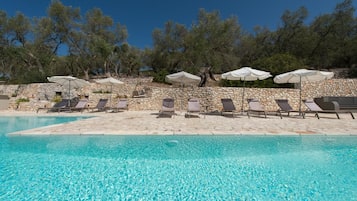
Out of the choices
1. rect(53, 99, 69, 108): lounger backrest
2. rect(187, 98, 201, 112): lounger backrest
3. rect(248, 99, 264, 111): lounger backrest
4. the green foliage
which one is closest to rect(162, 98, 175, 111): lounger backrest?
rect(187, 98, 201, 112): lounger backrest

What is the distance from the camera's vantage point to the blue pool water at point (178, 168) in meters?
2.24

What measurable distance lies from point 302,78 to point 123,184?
10.2 m

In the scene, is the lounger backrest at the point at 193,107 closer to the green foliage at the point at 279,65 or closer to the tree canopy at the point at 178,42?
the tree canopy at the point at 178,42

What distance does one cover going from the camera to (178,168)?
3000 millimetres

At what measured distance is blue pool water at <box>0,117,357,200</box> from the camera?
2.24 metres

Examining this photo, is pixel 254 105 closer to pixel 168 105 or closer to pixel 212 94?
pixel 212 94

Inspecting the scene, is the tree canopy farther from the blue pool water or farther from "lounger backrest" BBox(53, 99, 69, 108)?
the blue pool water

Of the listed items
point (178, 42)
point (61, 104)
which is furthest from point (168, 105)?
point (178, 42)

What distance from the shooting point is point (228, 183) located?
2.49 metres

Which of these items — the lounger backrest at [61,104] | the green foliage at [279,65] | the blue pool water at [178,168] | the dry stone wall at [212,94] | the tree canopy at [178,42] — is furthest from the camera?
the tree canopy at [178,42]

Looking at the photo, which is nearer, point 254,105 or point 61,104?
point 254,105

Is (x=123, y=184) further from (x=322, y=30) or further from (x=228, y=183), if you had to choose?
(x=322, y=30)

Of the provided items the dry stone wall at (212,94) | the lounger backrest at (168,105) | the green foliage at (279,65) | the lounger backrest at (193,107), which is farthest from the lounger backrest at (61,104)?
the green foliage at (279,65)

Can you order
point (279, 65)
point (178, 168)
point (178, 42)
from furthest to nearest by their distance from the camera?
point (178, 42) < point (279, 65) < point (178, 168)
